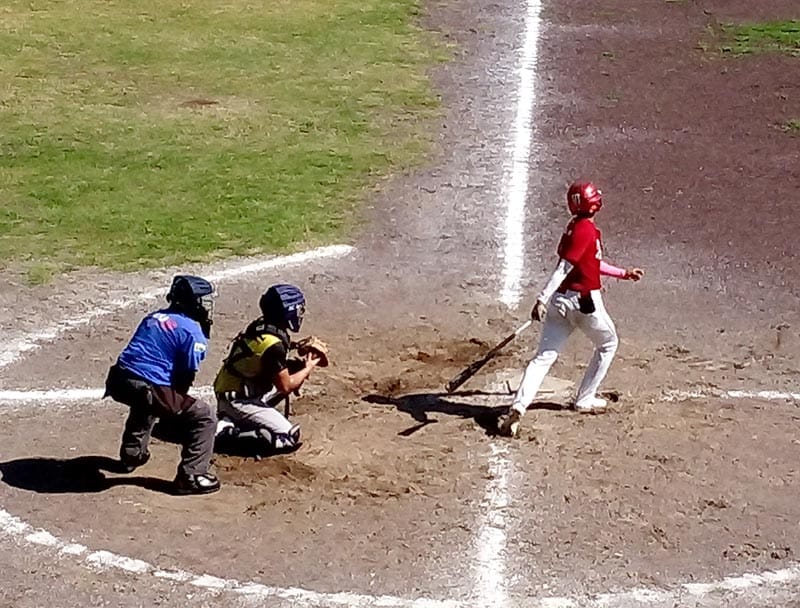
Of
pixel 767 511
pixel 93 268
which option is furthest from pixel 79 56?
pixel 767 511

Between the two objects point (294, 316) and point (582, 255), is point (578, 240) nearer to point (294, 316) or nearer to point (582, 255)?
point (582, 255)

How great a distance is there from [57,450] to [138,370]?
4.00ft

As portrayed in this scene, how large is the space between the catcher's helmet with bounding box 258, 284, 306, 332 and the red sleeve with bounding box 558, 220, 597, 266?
5.60 feet

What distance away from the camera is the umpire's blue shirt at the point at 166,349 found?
25.2 feet

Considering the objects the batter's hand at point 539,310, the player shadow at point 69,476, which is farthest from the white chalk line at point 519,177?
the player shadow at point 69,476

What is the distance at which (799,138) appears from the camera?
15.8 meters

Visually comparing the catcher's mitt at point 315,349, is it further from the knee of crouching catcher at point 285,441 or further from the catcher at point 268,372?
the knee of crouching catcher at point 285,441

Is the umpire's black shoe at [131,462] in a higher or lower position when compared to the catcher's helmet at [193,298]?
lower

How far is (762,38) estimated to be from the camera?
68.1ft

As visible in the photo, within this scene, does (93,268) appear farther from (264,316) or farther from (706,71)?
(706,71)

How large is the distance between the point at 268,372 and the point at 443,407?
4.91ft

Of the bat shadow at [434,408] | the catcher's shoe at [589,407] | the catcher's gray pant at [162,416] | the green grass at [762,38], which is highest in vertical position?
the green grass at [762,38]

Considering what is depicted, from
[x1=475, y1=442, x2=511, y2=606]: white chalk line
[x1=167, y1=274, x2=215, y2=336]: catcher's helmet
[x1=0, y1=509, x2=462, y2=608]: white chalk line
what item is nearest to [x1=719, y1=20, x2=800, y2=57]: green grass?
[x1=475, y1=442, x2=511, y2=606]: white chalk line

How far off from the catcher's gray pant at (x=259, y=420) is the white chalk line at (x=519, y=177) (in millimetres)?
3052
